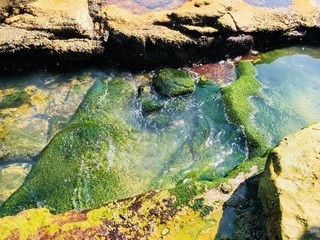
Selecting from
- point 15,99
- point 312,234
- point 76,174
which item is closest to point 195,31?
point 15,99

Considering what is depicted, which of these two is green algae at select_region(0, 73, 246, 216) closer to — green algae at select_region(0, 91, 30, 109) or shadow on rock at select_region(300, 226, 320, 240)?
green algae at select_region(0, 91, 30, 109)

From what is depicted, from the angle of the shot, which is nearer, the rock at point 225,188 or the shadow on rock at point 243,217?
the shadow on rock at point 243,217

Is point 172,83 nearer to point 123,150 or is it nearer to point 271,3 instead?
point 123,150

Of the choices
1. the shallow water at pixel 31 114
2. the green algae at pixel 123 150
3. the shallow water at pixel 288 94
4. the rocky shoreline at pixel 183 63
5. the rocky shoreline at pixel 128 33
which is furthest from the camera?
the rocky shoreline at pixel 128 33

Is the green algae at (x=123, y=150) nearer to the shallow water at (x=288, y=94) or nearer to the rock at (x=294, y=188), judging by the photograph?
the shallow water at (x=288, y=94)

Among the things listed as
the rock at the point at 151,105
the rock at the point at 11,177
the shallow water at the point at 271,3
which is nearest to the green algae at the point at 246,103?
the rock at the point at 151,105

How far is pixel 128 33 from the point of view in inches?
344

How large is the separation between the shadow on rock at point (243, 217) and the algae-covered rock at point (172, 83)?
3578mm

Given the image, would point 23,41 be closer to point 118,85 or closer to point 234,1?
point 118,85

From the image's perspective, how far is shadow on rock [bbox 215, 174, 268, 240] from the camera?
4523mm

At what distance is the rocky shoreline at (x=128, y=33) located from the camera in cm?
861

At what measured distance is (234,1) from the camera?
1006cm

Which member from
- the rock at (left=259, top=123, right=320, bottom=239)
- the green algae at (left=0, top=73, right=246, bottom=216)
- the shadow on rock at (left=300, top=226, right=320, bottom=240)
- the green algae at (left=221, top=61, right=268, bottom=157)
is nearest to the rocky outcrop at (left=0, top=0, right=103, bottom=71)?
the green algae at (left=0, top=73, right=246, bottom=216)

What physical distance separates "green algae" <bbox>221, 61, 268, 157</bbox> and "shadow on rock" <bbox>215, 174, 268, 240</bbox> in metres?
2.05
